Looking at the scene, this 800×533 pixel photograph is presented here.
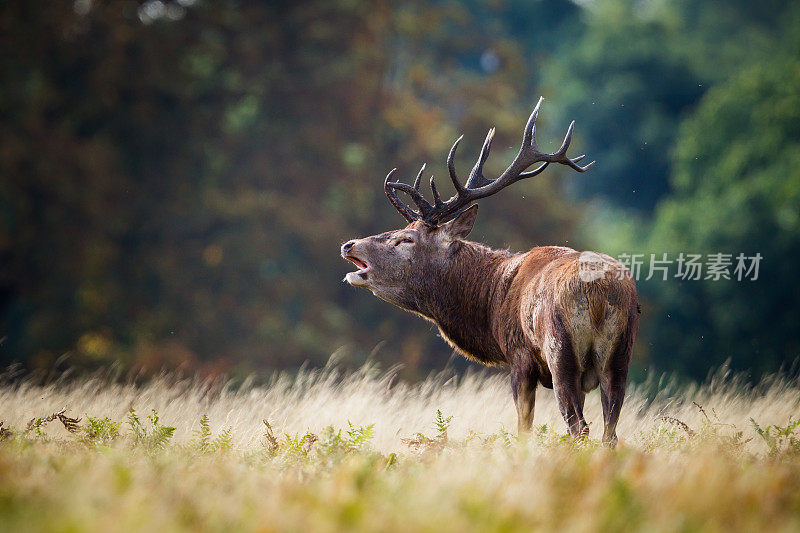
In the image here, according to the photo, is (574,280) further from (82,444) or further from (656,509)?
(82,444)

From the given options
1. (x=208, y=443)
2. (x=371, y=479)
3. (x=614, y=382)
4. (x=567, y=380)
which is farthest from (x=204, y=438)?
(x=614, y=382)

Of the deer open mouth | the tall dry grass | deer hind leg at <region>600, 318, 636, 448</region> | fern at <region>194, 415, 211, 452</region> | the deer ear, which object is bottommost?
the tall dry grass

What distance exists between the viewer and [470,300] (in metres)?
7.00

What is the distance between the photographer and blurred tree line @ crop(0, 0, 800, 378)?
18.2 m

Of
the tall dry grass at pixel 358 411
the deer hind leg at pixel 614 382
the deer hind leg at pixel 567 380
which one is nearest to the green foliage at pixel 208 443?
the tall dry grass at pixel 358 411

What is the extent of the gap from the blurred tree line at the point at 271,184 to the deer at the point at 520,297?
11673mm

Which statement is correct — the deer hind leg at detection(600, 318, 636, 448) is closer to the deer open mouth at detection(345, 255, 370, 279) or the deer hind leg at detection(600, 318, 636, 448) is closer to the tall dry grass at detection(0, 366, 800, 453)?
the tall dry grass at detection(0, 366, 800, 453)

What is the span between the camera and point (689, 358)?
2317 centimetres

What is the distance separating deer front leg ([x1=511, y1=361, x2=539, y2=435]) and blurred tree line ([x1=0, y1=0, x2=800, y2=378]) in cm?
1276

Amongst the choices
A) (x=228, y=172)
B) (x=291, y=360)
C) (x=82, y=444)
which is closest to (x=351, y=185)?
(x=228, y=172)

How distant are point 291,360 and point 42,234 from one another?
18.9 ft

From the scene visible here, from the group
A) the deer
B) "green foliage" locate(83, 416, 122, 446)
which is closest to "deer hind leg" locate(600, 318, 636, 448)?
the deer

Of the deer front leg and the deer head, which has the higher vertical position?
the deer head

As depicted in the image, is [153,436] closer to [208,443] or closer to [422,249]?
[208,443]
